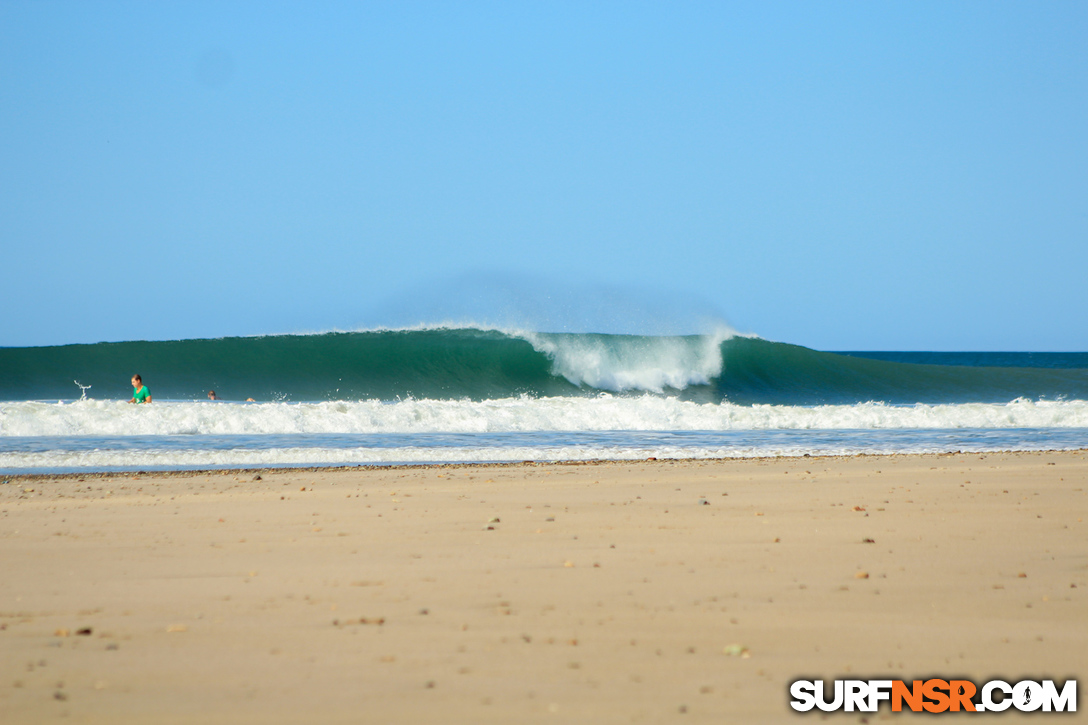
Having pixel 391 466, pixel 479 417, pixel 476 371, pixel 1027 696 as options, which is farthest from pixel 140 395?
pixel 1027 696

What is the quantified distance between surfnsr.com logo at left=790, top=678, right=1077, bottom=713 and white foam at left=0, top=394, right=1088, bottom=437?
10.7 metres

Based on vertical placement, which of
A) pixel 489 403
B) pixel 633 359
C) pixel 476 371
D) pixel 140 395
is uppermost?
pixel 633 359

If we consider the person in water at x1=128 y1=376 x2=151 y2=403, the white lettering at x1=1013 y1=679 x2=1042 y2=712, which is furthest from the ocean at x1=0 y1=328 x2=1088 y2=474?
the white lettering at x1=1013 y1=679 x2=1042 y2=712

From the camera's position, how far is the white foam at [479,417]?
39.5 feet

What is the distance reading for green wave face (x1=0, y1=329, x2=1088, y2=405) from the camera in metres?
23.5

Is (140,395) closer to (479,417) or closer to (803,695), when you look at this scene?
(479,417)

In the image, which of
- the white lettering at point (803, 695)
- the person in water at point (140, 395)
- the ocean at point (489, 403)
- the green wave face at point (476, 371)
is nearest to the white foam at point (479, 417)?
the ocean at point (489, 403)

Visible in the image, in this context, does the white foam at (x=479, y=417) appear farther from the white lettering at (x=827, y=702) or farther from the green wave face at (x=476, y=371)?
the white lettering at (x=827, y=702)

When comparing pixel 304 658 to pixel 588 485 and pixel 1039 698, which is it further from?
pixel 588 485

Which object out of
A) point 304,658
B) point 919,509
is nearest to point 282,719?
point 304,658

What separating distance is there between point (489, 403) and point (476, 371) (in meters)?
9.71

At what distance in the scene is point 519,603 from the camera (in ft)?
10.2

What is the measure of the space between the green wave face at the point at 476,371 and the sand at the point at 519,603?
17.4m

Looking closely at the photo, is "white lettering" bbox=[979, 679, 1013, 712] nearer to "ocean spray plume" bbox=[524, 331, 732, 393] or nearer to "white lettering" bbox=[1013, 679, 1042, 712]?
"white lettering" bbox=[1013, 679, 1042, 712]
